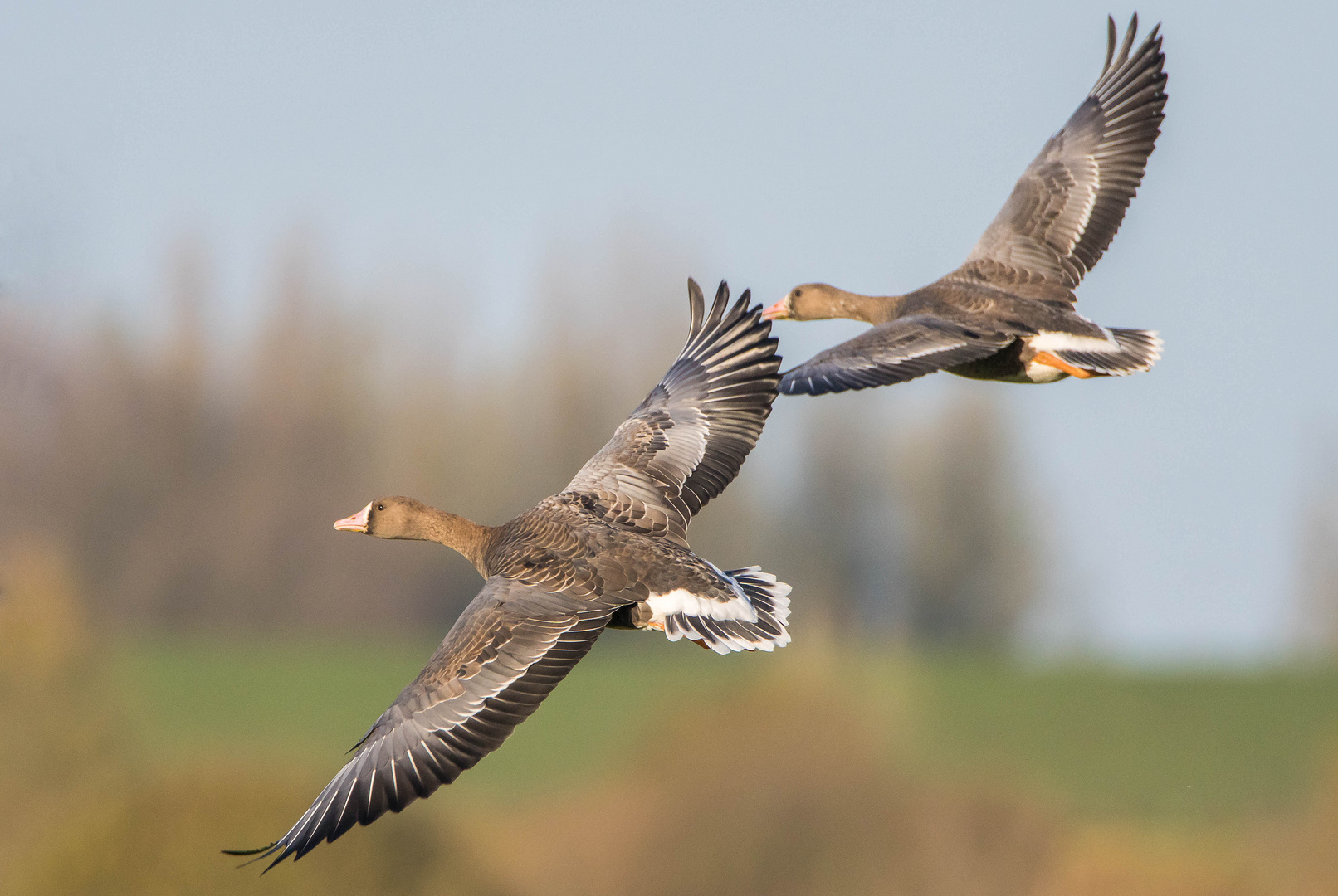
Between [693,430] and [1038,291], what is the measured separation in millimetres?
3474

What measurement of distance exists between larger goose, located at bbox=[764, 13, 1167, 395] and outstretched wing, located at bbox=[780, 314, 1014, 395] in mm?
12

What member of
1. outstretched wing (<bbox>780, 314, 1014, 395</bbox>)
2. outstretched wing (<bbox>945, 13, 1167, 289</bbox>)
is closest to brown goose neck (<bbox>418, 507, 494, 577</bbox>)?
outstretched wing (<bbox>780, 314, 1014, 395</bbox>)

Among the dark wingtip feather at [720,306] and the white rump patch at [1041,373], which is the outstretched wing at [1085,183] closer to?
the white rump patch at [1041,373]

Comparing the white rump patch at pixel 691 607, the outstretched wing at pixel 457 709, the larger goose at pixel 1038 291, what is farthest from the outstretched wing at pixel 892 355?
the outstretched wing at pixel 457 709

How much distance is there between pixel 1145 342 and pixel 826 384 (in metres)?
2.95

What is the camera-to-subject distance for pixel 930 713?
46.5 m

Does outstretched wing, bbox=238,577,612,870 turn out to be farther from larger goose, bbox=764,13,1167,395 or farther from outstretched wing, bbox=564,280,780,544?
larger goose, bbox=764,13,1167,395

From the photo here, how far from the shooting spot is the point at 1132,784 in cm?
4169

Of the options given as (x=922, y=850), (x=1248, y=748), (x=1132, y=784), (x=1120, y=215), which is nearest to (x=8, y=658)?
(x=922, y=850)

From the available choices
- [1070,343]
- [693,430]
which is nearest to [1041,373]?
[1070,343]

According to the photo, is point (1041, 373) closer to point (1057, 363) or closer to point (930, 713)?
point (1057, 363)

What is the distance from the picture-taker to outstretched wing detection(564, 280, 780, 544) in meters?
9.79

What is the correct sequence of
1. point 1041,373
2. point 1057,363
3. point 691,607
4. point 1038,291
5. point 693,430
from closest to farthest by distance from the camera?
point 691,607
point 693,430
point 1057,363
point 1041,373
point 1038,291

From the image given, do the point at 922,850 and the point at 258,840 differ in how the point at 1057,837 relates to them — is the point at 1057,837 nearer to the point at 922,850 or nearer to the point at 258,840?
the point at 922,850
